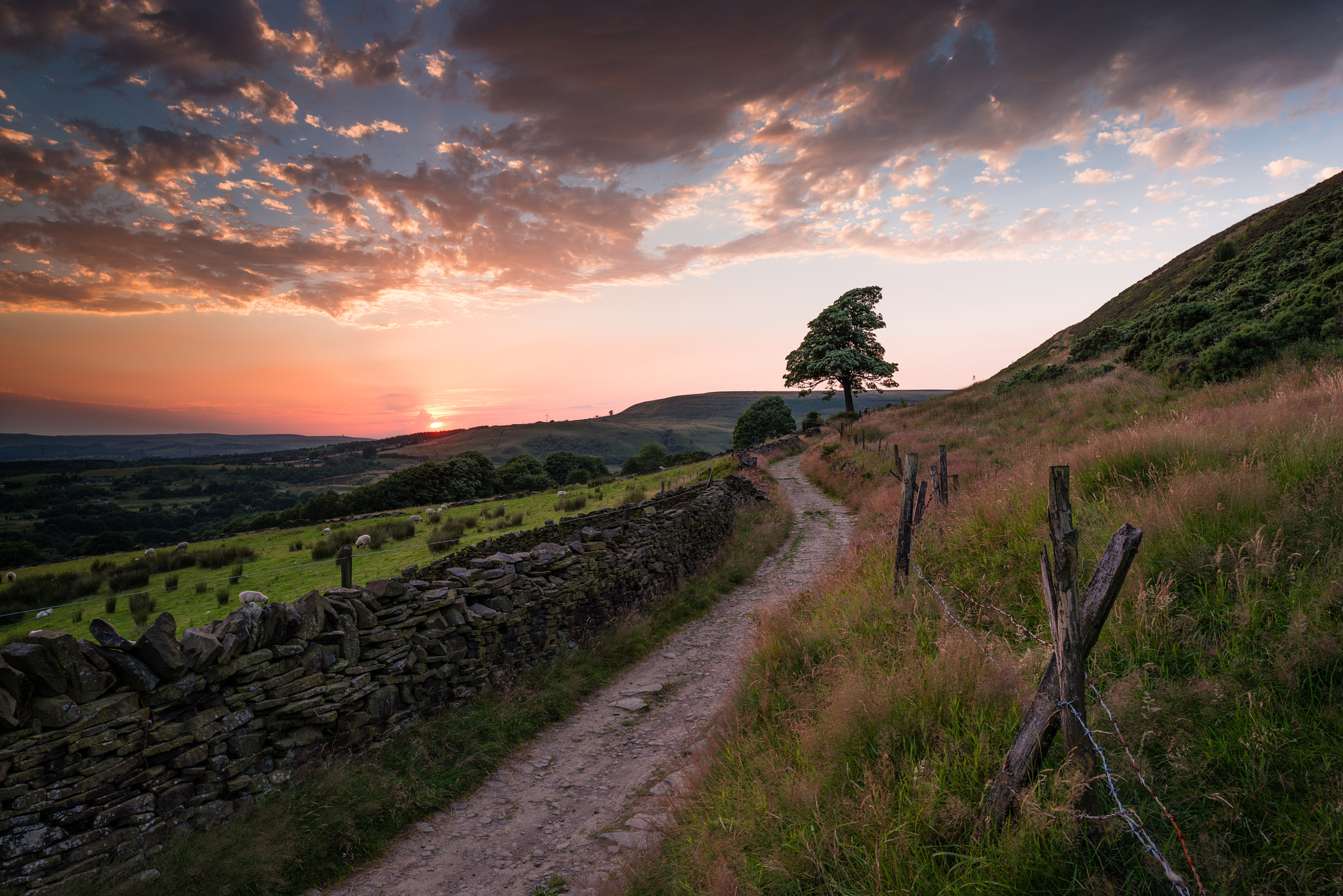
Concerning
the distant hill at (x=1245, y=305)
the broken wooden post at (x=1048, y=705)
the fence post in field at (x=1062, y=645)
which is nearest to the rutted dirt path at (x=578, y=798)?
the broken wooden post at (x=1048, y=705)

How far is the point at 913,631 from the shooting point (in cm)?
484

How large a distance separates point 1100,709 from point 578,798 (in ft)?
15.1

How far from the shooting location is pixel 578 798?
534cm

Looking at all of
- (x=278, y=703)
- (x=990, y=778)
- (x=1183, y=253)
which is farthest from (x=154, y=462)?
(x=1183, y=253)

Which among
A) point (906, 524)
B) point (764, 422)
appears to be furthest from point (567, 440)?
point (906, 524)

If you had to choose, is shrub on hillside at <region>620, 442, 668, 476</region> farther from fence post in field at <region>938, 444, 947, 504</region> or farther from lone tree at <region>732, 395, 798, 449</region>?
fence post in field at <region>938, 444, 947, 504</region>

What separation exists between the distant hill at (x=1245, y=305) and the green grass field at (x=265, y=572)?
61.1 ft

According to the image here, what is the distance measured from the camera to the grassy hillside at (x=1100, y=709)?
235 cm

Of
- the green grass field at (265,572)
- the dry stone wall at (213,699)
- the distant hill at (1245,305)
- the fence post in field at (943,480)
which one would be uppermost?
the distant hill at (1245,305)

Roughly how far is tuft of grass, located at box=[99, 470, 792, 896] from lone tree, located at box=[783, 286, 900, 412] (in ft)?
136

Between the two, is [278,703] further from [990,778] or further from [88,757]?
[990,778]

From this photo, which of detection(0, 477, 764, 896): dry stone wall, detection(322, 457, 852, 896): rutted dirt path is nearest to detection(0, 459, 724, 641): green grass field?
detection(0, 477, 764, 896): dry stone wall

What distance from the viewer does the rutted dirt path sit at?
4359 millimetres

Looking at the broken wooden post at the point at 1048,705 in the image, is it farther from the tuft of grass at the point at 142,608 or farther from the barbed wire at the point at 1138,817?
the tuft of grass at the point at 142,608
